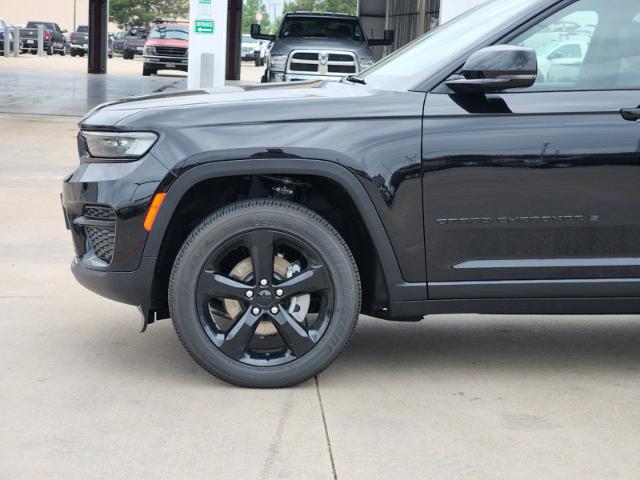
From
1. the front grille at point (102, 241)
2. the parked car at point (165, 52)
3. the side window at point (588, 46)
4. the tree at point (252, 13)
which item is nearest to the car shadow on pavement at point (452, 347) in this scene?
the front grille at point (102, 241)

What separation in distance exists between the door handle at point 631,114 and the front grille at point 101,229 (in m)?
2.18

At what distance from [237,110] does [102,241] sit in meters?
0.81

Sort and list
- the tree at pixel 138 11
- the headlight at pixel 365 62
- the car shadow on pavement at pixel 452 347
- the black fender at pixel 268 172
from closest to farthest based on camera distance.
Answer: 1. the black fender at pixel 268 172
2. the car shadow on pavement at pixel 452 347
3. the headlight at pixel 365 62
4. the tree at pixel 138 11

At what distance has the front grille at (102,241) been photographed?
14.6 feet

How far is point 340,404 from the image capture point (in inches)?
171

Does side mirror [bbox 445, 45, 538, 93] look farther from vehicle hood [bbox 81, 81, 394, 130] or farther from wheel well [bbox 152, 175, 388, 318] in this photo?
wheel well [bbox 152, 175, 388, 318]

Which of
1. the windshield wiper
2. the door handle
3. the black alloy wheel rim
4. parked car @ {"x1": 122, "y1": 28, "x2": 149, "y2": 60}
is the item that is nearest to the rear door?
the door handle

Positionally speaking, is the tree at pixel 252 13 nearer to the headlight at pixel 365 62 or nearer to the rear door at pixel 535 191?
the headlight at pixel 365 62

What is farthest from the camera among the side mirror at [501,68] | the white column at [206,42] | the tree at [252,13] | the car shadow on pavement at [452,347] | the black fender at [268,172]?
the tree at [252,13]

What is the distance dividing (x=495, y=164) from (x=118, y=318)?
2.40m

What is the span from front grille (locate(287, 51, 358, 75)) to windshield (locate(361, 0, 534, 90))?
11436 mm

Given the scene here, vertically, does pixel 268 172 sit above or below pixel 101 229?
above

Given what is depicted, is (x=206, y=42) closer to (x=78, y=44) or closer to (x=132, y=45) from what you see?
(x=132, y=45)

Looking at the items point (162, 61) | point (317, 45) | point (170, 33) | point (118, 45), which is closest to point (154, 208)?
point (317, 45)
